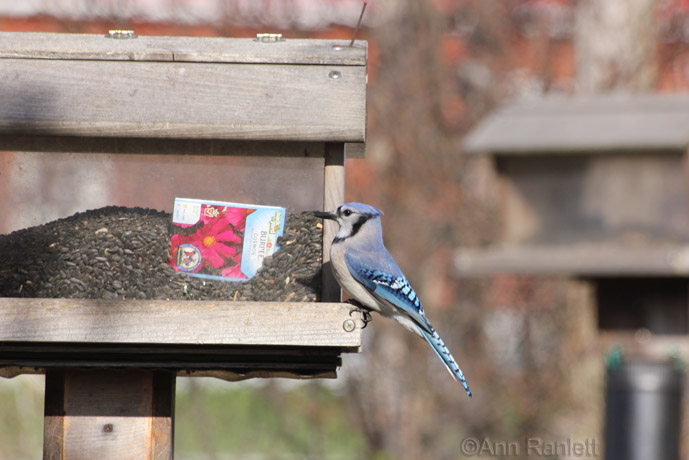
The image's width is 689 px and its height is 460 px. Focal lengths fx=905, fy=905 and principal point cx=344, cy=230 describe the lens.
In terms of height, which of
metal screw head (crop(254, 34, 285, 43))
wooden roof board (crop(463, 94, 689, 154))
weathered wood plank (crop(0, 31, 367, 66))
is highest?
wooden roof board (crop(463, 94, 689, 154))

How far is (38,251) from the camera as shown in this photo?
2.68m

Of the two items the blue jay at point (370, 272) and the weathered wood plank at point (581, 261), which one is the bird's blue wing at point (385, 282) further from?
the weathered wood plank at point (581, 261)

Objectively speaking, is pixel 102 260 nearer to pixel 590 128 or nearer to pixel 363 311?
pixel 363 311

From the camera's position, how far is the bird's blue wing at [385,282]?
112 inches

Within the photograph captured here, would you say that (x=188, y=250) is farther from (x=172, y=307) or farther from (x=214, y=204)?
(x=172, y=307)

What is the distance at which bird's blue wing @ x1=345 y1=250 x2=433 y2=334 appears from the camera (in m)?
2.85

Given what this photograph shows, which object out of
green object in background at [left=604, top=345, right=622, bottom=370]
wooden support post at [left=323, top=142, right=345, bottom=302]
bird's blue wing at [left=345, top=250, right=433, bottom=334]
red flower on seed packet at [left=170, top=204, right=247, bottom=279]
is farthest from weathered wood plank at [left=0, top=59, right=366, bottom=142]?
green object in background at [left=604, top=345, right=622, bottom=370]

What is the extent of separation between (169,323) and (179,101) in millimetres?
664

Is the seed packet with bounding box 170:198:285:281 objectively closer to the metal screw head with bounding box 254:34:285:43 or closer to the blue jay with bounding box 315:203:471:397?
the blue jay with bounding box 315:203:471:397

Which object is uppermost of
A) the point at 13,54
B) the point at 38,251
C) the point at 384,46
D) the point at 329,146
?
the point at 384,46

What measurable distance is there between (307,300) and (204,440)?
5148mm

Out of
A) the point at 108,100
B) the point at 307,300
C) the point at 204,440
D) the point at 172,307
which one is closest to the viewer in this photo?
the point at 172,307

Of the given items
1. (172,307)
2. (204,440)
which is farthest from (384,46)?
(172,307)

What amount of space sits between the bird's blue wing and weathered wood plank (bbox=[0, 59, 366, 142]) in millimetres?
442
